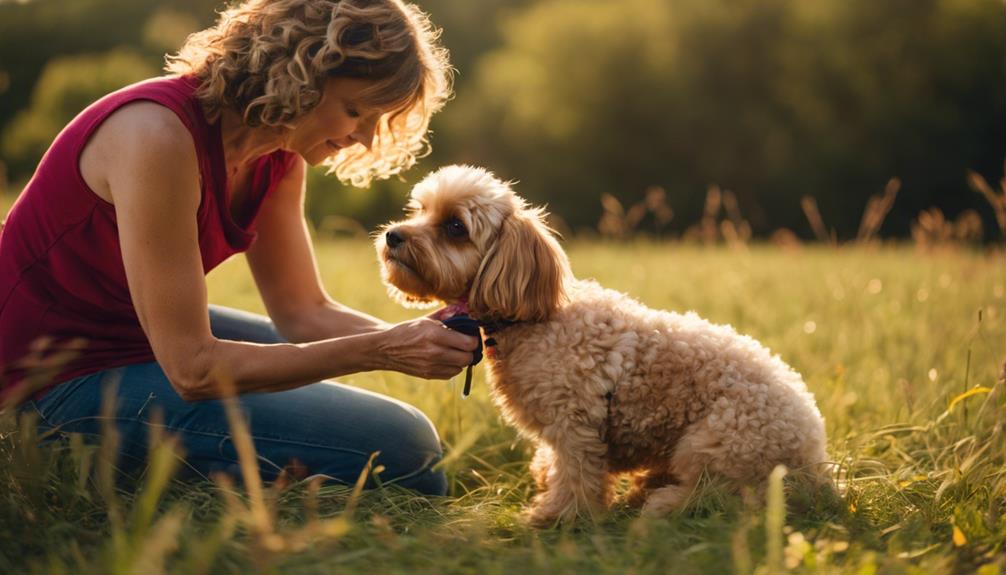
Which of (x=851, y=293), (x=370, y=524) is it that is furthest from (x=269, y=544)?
(x=851, y=293)

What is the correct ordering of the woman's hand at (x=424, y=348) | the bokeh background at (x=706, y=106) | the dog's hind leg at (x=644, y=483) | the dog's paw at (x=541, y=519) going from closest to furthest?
the woman's hand at (x=424, y=348)
the dog's paw at (x=541, y=519)
the dog's hind leg at (x=644, y=483)
the bokeh background at (x=706, y=106)

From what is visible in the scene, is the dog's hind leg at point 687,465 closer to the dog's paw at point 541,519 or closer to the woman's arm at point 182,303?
the dog's paw at point 541,519

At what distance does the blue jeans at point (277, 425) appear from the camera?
2.81m

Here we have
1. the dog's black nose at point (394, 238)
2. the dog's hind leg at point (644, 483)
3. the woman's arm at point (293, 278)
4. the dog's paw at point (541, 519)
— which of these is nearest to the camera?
the dog's paw at point (541, 519)

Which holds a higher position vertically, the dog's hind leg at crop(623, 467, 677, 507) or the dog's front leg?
the dog's front leg

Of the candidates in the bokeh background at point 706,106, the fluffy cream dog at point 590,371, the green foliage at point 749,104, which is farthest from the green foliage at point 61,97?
the fluffy cream dog at point 590,371

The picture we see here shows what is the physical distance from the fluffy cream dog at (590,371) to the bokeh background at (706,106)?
22.1 metres

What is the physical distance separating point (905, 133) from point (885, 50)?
2.94m

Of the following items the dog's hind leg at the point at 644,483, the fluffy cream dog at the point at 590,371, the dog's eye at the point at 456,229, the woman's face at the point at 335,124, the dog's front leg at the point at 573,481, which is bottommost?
the dog's hind leg at the point at 644,483

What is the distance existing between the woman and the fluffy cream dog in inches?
11.5

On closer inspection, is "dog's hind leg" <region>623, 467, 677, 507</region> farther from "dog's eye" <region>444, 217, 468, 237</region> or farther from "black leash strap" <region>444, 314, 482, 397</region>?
"dog's eye" <region>444, 217, 468, 237</region>

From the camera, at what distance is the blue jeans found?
2814 mm

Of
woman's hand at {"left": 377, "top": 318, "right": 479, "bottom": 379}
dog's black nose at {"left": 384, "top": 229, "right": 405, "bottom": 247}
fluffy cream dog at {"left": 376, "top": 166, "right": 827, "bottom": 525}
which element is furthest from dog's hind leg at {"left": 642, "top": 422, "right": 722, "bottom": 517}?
dog's black nose at {"left": 384, "top": 229, "right": 405, "bottom": 247}

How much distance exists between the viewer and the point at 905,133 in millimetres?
27906
